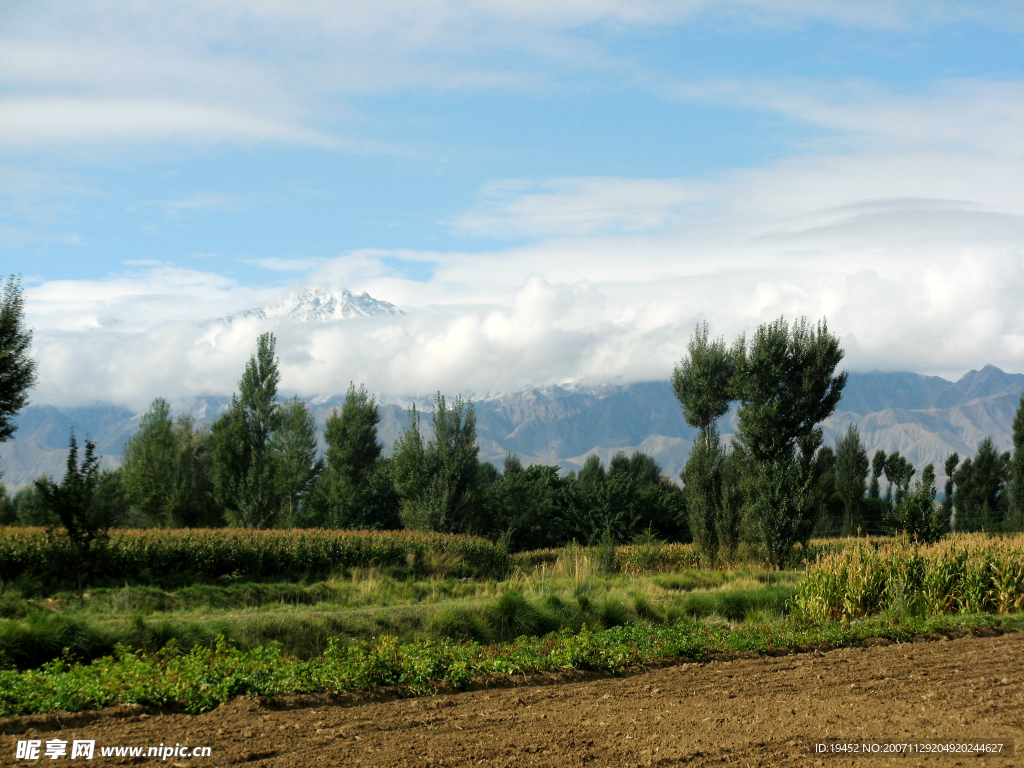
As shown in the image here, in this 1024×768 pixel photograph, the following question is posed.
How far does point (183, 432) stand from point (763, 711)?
5636 cm

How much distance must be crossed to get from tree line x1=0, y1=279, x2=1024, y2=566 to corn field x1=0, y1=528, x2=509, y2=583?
1291 mm

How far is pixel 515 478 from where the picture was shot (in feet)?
151

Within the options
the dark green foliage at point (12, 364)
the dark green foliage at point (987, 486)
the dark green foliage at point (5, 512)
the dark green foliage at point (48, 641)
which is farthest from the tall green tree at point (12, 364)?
the dark green foliage at point (987, 486)

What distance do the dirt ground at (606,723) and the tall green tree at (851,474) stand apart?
165 ft

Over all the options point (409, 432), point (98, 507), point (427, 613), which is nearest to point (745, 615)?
point (427, 613)

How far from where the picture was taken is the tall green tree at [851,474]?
2231 inches

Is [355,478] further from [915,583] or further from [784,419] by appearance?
[915,583]

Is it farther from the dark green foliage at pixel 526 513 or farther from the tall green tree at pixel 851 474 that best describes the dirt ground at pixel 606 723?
the tall green tree at pixel 851 474

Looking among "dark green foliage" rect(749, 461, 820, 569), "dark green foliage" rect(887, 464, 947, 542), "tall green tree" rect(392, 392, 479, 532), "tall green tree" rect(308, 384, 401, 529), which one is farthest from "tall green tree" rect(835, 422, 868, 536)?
"tall green tree" rect(308, 384, 401, 529)

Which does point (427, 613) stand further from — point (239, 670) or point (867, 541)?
point (867, 541)

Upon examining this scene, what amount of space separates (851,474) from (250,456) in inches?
1832

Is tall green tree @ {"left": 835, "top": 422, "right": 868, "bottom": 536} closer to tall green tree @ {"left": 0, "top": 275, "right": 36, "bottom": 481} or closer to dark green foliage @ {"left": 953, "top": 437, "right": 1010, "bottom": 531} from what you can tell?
dark green foliage @ {"left": 953, "top": 437, "right": 1010, "bottom": 531}

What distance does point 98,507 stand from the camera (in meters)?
15.2

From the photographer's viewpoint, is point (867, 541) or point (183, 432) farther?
point (183, 432)
